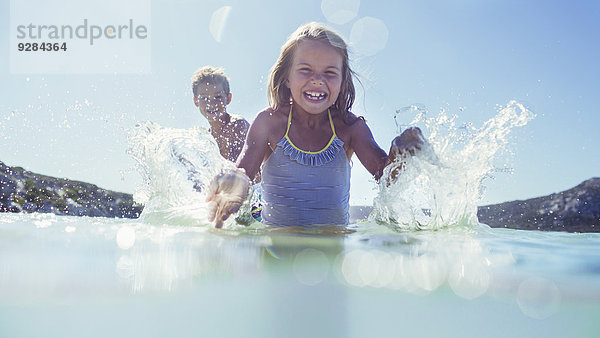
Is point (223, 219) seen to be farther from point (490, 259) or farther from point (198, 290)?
point (490, 259)

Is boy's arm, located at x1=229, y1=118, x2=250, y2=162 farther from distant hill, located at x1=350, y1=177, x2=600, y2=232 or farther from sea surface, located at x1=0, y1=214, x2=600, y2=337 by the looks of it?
distant hill, located at x1=350, y1=177, x2=600, y2=232

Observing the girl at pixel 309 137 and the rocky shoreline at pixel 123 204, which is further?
the rocky shoreline at pixel 123 204

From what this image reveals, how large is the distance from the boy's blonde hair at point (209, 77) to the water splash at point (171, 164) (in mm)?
2122

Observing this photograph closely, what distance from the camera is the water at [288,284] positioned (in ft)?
4.21

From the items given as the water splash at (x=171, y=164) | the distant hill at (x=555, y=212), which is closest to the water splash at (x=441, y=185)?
the water splash at (x=171, y=164)

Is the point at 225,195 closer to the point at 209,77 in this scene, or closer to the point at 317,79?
the point at 317,79

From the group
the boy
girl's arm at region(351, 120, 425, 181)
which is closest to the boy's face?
the boy

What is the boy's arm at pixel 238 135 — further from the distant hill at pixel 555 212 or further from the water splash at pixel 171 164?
the distant hill at pixel 555 212

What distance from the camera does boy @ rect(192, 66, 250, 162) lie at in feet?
19.6

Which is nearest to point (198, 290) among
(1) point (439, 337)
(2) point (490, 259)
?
(1) point (439, 337)

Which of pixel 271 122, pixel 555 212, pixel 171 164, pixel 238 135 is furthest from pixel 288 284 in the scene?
pixel 555 212

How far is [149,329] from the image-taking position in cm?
123

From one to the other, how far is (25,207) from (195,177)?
548cm

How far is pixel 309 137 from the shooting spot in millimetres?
3934
